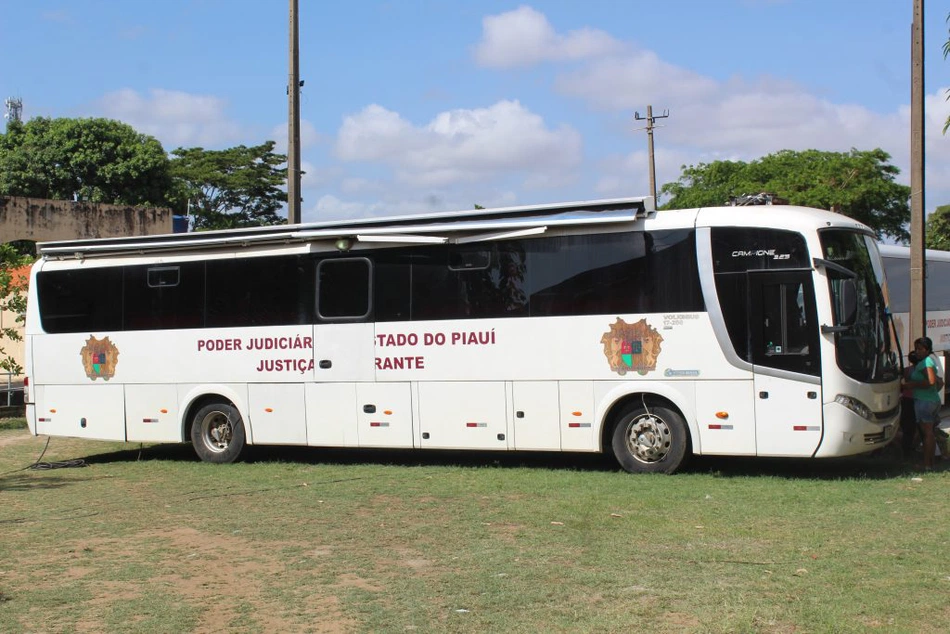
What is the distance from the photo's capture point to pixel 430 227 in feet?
43.8

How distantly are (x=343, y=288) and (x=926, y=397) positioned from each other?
743cm

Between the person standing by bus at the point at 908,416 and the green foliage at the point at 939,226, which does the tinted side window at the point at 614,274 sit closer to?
the person standing by bus at the point at 908,416

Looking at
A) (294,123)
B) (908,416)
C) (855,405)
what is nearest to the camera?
(855,405)

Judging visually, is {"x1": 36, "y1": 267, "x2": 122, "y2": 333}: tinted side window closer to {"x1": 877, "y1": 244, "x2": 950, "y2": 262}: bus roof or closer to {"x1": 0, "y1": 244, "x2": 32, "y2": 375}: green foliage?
{"x1": 0, "y1": 244, "x2": 32, "y2": 375}: green foliage

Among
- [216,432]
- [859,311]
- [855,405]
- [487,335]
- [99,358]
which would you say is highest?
[859,311]

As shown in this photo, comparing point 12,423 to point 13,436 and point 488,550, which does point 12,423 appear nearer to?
point 13,436

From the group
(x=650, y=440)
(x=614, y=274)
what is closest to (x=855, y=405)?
(x=650, y=440)

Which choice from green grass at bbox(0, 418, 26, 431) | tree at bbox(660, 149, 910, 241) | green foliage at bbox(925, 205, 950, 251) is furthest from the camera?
green foliage at bbox(925, 205, 950, 251)

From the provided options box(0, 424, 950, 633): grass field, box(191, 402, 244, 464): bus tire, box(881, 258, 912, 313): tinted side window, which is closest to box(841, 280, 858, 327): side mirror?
box(0, 424, 950, 633): grass field

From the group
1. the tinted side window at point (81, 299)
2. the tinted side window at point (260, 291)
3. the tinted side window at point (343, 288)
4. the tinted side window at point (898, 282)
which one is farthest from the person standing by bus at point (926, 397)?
the tinted side window at point (81, 299)

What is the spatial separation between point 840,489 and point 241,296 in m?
8.32

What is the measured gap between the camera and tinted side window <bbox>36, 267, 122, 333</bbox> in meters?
15.5

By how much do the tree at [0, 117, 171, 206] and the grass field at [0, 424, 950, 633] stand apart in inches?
1448

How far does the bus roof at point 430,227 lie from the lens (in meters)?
12.4
